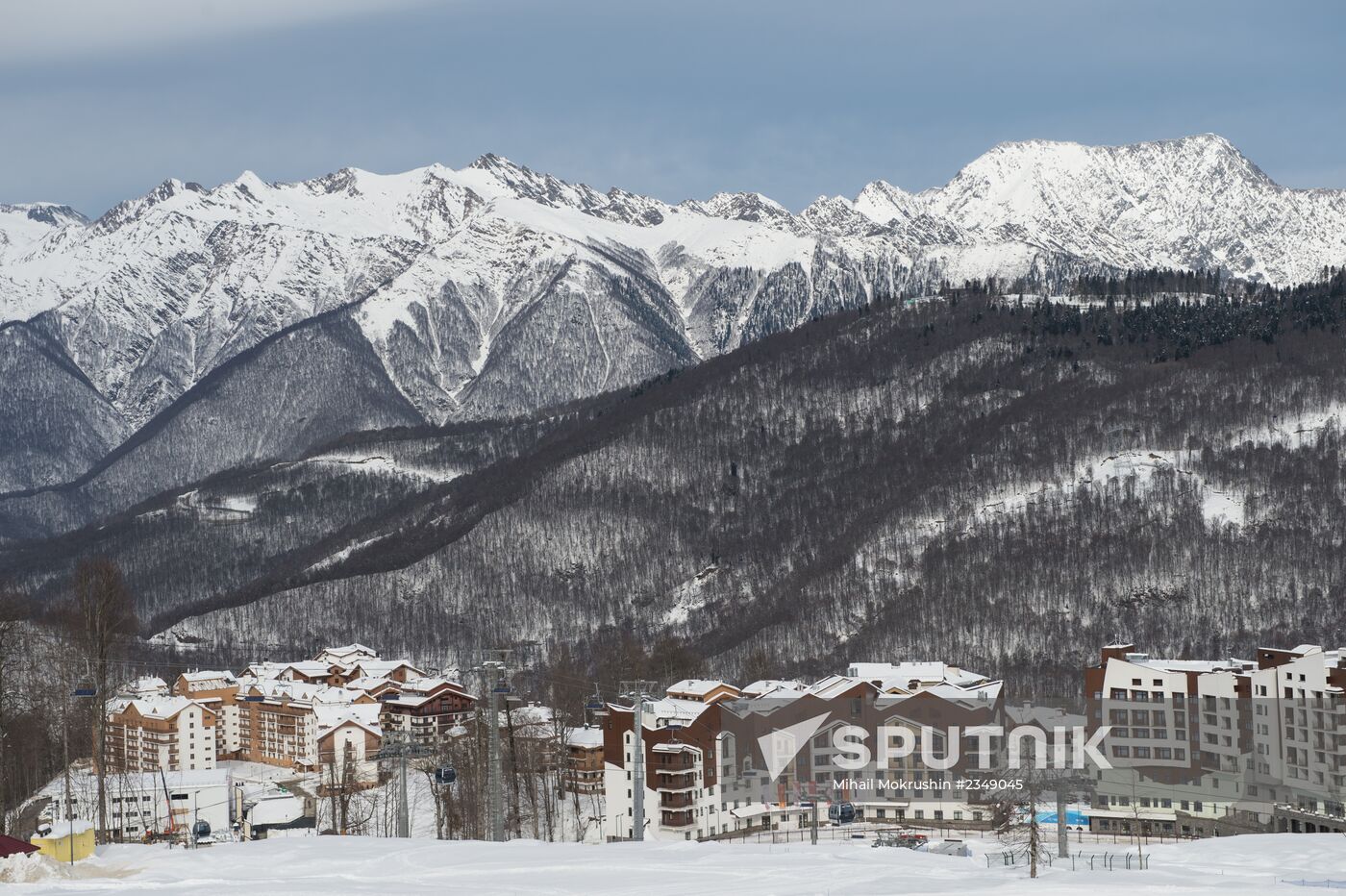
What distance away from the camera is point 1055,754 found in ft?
335

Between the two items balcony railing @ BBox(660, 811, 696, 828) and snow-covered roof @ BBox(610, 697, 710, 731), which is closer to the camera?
balcony railing @ BBox(660, 811, 696, 828)

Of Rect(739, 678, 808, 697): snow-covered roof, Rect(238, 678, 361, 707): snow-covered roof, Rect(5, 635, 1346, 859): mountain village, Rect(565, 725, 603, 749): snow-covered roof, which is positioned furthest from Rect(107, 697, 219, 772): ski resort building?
Rect(739, 678, 808, 697): snow-covered roof

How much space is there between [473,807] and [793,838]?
1879cm

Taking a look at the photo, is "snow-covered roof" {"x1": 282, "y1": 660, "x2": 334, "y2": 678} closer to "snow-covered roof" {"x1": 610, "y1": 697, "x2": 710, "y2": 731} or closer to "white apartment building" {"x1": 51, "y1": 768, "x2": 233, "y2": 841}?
"white apartment building" {"x1": 51, "y1": 768, "x2": 233, "y2": 841}

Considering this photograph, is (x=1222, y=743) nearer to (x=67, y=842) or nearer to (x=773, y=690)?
(x=773, y=690)

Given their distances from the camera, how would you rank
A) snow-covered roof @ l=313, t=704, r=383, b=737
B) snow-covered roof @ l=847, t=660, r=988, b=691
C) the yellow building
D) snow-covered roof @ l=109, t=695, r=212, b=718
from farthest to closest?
snow-covered roof @ l=313, t=704, r=383, b=737 → snow-covered roof @ l=109, t=695, r=212, b=718 → snow-covered roof @ l=847, t=660, r=988, b=691 → the yellow building

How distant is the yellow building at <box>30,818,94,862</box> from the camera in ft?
182

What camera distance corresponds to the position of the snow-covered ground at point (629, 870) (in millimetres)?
50312

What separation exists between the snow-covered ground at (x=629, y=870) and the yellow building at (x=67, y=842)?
771 mm

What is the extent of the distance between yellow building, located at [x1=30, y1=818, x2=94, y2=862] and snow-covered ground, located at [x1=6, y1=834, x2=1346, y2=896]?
77 cm

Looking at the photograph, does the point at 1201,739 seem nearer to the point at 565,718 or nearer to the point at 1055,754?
the point at 1055,754

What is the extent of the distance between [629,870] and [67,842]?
1911 centimetres

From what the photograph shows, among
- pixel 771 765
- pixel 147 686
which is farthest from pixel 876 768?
pixel 147 686

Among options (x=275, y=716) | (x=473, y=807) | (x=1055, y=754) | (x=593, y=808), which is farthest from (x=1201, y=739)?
(x=275, y=716)
